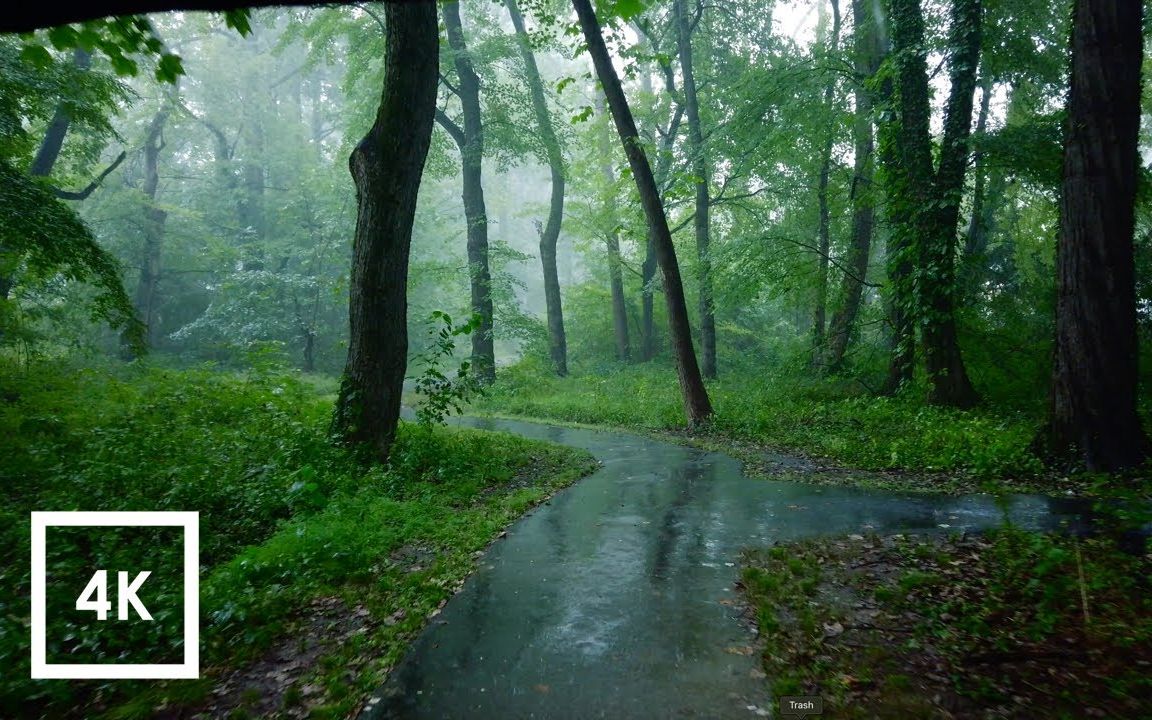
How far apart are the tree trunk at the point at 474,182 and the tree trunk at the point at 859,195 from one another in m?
11.0

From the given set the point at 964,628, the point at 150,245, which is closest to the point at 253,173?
the point at 150,245

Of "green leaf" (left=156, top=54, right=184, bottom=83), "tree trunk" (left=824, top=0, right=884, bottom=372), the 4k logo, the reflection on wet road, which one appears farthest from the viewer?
"tree trunk" (left=824, top=0, right=884, bottom=372)

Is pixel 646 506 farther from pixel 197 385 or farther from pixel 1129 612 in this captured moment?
pixel 197 385

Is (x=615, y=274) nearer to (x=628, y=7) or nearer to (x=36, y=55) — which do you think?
(x=628, y=7)

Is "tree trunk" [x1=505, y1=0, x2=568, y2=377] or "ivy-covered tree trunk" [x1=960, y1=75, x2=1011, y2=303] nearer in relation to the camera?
"ivy-covered tree trunk" [x1=960, y1=75, x2=1011, y2=303]

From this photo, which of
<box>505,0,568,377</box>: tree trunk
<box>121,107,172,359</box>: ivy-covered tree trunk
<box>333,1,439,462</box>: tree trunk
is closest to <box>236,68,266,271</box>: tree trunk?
<box>121,107,172,359</box>: ivy-covered tree trunk

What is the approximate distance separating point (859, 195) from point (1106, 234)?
6.93 metres

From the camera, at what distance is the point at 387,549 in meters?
5.88

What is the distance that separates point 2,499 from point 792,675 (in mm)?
7043

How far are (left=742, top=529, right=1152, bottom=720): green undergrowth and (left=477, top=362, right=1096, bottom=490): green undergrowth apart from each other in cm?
321

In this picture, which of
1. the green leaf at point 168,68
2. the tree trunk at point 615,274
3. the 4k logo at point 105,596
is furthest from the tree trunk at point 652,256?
the 4k logo at point 105,596

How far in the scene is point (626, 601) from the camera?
15.6 feet

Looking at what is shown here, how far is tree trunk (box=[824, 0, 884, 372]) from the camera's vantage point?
14414 mm

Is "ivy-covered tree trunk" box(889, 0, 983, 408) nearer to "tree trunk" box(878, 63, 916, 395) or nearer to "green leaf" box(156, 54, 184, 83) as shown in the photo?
"tree trunk" box(878, 63, 916, 395)
